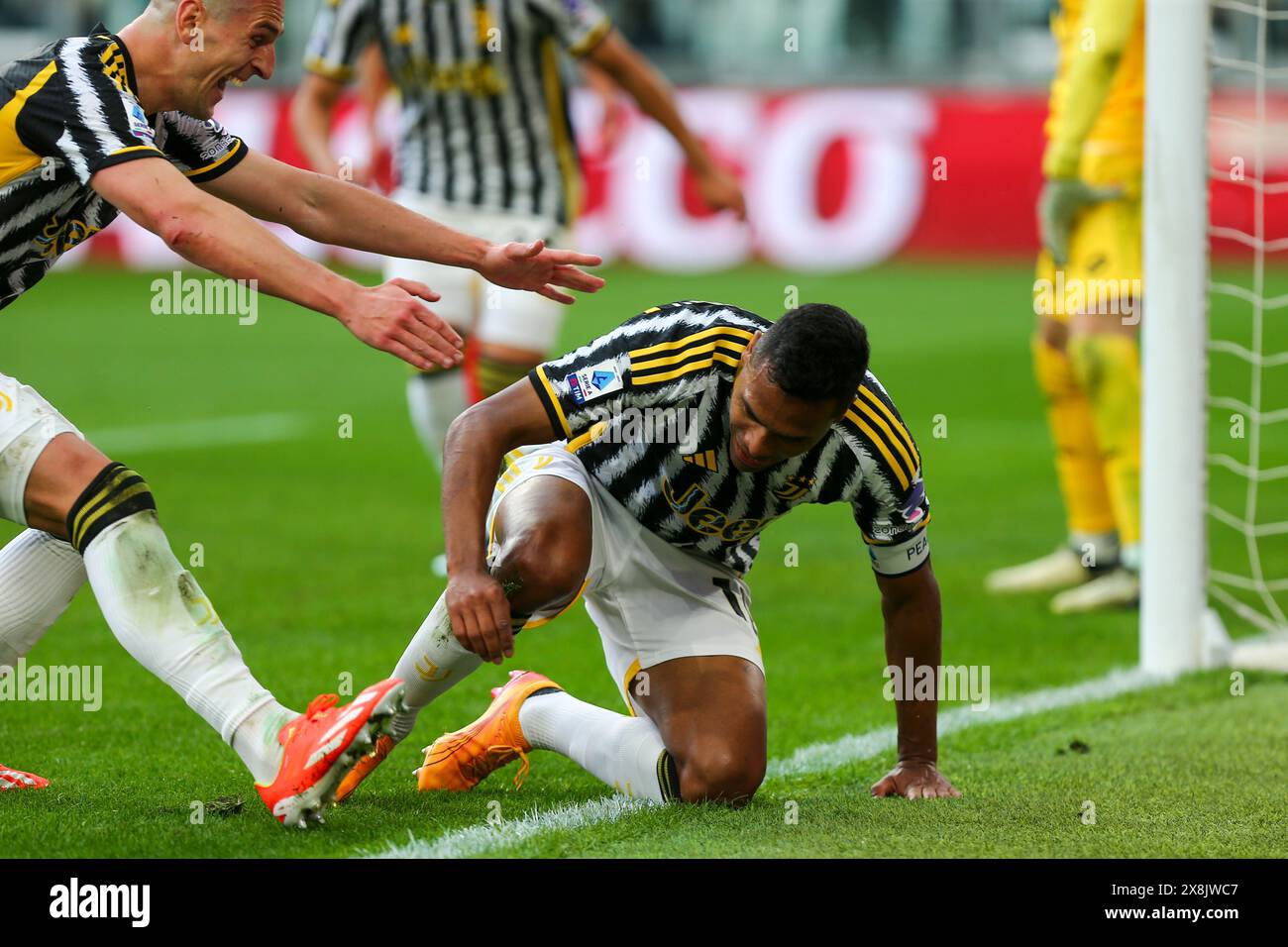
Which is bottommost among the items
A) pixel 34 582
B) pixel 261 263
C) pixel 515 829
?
pixel 515 829

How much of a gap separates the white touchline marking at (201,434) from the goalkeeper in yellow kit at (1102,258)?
5.29 metres

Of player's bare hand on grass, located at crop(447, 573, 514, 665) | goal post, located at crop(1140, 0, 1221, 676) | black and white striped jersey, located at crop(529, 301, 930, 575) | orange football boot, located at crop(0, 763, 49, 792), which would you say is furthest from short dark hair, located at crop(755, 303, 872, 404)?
goal post, located at crop(1140, 0, 1221, 676)

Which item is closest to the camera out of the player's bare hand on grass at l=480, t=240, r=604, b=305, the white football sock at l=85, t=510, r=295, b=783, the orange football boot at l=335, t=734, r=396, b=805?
the white football sock at l=85, t=510, r=295, b=783

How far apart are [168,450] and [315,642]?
4426 mm

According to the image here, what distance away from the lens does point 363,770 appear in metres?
3.88

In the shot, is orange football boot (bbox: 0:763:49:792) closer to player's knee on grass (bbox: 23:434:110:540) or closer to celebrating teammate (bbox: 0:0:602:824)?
celebrating teammate (bbox: 0:0:602:824)

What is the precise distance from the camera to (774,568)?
7.14 m

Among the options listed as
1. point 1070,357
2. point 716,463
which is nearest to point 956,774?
point 716,463

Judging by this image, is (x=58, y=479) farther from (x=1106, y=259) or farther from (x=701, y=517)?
(x=1106, y=259)

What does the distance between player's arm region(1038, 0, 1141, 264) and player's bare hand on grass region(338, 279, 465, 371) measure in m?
3.74

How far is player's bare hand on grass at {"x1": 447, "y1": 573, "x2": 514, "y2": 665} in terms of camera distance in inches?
138

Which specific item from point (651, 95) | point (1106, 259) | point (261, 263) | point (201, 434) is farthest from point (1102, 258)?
point (201, 434)

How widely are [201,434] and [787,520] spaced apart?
3950 mm
